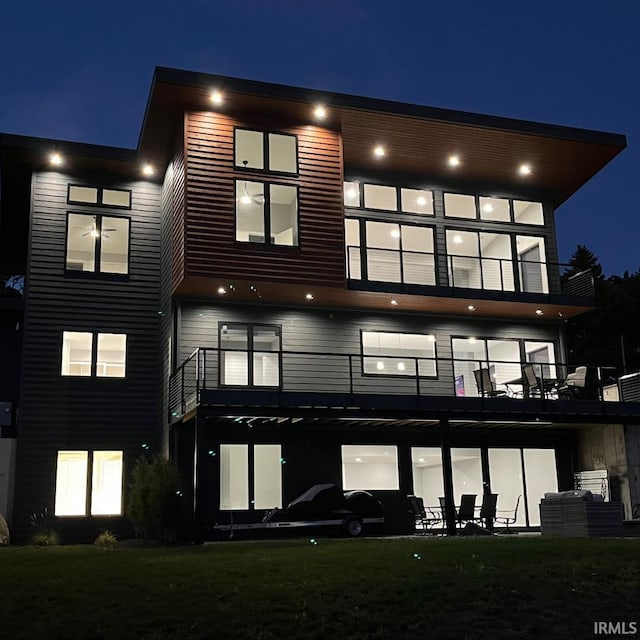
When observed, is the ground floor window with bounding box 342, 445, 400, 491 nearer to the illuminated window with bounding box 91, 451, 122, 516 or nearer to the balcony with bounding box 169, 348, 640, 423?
the balcony with bounding box 169, 348, 640, 423

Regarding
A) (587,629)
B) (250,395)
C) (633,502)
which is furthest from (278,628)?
(633,502)

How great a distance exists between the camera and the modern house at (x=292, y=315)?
1945cm

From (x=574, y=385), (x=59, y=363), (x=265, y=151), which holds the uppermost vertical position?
(x=265, y=151)

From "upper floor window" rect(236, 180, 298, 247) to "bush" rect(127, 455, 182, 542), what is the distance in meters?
5.59

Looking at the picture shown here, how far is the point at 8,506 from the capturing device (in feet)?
64.3

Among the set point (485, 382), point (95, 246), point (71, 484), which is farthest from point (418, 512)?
point (95, 246)

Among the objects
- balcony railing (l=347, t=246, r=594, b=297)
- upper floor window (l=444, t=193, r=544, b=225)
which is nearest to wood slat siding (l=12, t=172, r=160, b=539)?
balcony railing (l=347, t=246, r=594, b=297)

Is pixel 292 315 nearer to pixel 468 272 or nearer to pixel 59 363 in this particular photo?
pixel 468 272

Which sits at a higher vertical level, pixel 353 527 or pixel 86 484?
pixel 86 484

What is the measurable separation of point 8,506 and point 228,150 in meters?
9.64

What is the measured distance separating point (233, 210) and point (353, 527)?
24.9ft

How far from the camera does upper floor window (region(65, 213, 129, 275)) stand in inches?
835

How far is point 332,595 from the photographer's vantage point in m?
9.54

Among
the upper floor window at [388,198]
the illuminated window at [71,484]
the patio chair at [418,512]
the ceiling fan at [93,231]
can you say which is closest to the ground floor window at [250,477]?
the patio chair at [418,512]
